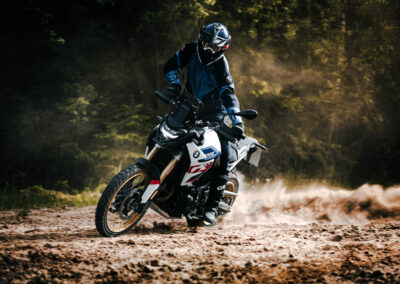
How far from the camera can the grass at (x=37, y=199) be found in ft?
22.6

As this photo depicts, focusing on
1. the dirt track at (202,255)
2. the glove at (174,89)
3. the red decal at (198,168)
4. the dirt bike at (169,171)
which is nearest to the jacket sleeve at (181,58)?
the glove at (174,89)

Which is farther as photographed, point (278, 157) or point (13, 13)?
point (278, 157)

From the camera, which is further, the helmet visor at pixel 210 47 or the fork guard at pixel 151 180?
the helmet visor at pixel 210 47

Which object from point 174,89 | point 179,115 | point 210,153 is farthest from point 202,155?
point 174,89

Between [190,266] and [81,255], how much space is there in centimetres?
95

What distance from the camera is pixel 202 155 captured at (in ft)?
15.0

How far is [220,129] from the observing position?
4934 millimetres

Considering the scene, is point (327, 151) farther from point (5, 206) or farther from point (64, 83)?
point (5, 206)

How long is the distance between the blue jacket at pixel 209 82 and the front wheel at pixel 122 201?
52.8 inches

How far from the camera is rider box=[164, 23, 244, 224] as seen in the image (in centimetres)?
463

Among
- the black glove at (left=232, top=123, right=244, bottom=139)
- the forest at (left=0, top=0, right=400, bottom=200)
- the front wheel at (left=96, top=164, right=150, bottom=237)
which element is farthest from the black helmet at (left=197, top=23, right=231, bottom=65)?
the forest at (left=0, top=0, right=400, bottom=200)

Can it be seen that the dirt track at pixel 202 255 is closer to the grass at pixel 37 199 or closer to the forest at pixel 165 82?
the grass at pixel 37 199

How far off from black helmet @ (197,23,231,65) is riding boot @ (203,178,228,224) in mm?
1564

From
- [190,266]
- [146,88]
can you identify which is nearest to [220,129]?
[190,266]
